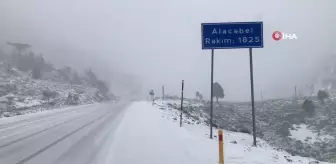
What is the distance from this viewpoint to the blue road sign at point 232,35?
46.8ft

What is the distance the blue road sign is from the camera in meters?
14.3

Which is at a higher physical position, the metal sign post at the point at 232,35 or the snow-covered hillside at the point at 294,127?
the metal sign post at the point at 232,35

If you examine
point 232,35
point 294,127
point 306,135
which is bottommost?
point 306,135

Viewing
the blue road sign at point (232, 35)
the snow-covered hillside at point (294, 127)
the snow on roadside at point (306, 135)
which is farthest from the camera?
the snow on roadside at point (306, 135)

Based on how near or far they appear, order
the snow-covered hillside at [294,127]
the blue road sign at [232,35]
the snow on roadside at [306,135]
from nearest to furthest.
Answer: the blue road sign at [232,35], the snow-covered hillside at [294,127], the snow on roadside at [306,135]

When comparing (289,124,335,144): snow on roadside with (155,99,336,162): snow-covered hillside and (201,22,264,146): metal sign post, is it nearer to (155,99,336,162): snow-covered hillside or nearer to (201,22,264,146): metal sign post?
(155,99,336,162): snow-covered hillside

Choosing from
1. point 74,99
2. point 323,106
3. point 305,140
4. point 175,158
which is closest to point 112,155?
point 175,158

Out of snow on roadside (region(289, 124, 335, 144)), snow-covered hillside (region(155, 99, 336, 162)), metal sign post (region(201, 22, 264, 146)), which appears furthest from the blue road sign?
snow on roadside (region(289, 124, 335, 144))

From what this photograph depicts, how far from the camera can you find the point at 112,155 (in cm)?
935

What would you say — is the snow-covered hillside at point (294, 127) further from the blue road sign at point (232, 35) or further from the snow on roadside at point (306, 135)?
the blue road sign at point (232, 35)

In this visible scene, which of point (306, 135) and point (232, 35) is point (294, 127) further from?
point (232, 35)

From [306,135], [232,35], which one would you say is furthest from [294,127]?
[232,35]

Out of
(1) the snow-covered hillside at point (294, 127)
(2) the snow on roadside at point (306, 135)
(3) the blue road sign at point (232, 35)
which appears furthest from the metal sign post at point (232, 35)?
(2) the snow on roadside at point (306, 135)

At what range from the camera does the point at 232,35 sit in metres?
14.4
